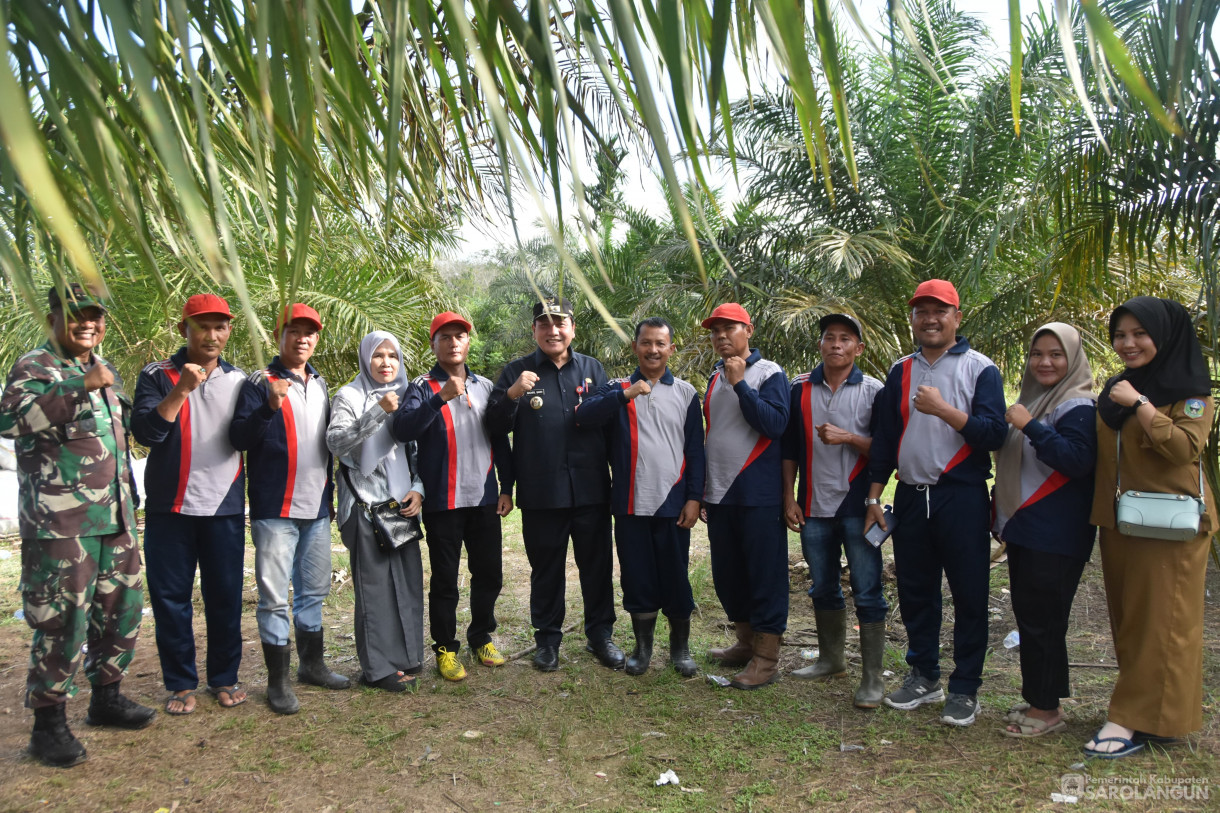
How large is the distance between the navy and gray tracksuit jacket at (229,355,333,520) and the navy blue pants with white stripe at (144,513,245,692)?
0.18 m

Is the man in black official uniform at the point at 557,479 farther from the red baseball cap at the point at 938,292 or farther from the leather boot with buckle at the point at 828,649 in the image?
the red baseball cap at the point at 938,292

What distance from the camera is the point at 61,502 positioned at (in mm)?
3412

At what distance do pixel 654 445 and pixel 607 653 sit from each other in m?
1.18

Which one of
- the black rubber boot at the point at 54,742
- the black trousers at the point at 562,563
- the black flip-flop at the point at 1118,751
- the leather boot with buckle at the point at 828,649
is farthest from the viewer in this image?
the black trousers at the point at 562,563

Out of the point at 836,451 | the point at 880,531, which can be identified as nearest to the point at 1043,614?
the point at 880,531

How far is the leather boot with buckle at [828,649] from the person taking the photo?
14.5ft

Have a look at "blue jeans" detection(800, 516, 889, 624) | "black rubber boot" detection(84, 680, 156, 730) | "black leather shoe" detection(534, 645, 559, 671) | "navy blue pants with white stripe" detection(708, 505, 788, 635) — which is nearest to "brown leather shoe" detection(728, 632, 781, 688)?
"navy blue pants with white stripe" detection(708, 505, 788, 635)

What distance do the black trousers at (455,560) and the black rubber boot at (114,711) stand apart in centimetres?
138

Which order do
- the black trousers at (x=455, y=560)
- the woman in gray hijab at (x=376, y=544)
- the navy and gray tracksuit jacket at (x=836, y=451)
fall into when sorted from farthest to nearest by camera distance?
the black trousers at (x=455, y=560), the woman in gray hijab at (x=376, y=544), the navy and gray tracksuit jacket at (x=836, y=451)

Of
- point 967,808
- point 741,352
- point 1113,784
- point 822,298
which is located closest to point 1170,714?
point 1113,784

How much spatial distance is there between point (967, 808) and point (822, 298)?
13.7 ft

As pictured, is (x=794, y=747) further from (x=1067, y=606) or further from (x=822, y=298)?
(x=822, y=298)

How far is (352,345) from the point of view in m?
7.61

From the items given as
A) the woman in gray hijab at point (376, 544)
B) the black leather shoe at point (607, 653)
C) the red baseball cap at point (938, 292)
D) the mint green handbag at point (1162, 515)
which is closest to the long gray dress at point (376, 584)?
the woman in gray hijab at point (376, 544)
